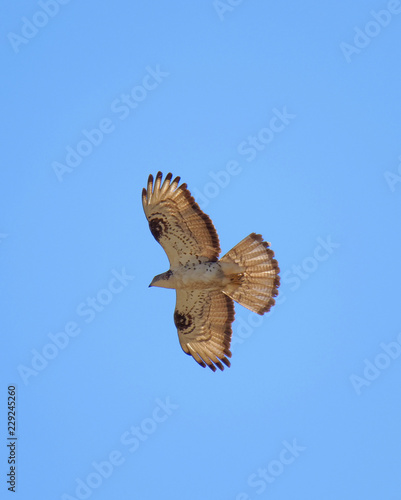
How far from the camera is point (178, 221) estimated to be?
1267cm

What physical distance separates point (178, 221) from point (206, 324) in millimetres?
1831

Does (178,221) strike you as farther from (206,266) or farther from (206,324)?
(206,324)

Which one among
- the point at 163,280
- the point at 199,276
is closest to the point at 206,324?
the point at 199,276

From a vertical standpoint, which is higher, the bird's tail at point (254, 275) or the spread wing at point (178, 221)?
the spread wing at point (178, 221)

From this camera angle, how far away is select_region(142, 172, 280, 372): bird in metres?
12.6

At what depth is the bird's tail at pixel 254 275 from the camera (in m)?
12.8

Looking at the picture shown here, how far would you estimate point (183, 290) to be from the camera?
13102 mm

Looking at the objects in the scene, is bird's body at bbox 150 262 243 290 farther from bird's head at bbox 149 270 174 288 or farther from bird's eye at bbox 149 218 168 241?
bird's eye at bbox 149 218 168 241

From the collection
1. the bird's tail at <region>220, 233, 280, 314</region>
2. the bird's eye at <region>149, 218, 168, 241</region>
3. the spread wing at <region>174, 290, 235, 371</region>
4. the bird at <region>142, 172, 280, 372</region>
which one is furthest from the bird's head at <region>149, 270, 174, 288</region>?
the bird's tail at <region>220, 233, 280, 314</region>

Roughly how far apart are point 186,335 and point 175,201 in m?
2.31

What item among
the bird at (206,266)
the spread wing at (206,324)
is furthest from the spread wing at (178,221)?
the spread wing at (206,324)

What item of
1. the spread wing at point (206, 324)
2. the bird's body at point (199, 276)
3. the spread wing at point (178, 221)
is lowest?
the spread wing at point (206, 324)

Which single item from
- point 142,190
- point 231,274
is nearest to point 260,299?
point 231,274

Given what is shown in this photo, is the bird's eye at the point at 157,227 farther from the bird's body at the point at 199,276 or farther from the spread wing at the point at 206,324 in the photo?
the spread wing at the point at 206,324
